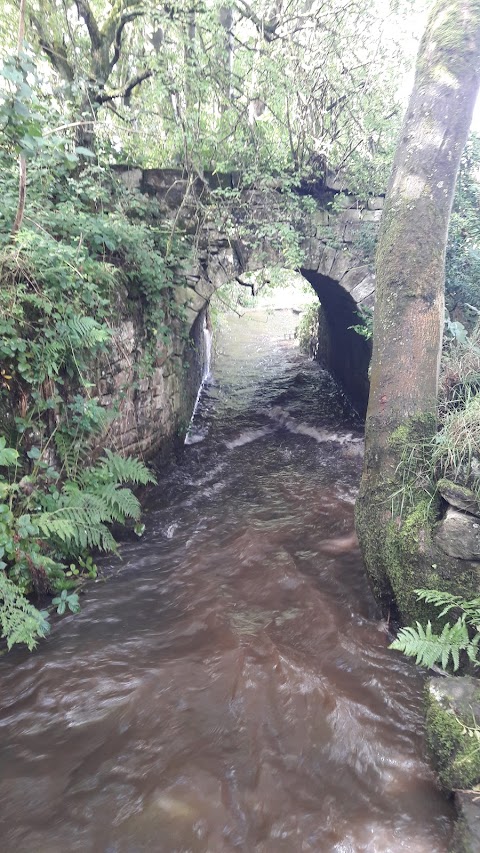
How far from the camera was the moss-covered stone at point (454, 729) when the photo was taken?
211 centimetres

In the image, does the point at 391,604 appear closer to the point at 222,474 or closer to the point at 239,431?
the point at 222,474

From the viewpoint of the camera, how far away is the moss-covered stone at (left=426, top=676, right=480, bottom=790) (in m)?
2.11

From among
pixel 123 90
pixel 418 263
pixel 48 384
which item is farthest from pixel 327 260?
pixel 48 384

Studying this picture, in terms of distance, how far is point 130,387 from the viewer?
4973mm

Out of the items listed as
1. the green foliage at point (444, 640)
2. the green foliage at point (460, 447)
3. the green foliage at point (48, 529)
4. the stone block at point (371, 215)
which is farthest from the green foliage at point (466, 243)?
the green foliage at point (48, 529)

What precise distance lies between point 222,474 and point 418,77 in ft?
15.3

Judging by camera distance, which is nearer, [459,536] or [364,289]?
[459,536]

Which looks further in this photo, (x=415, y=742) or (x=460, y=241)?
(x=460, y=241)

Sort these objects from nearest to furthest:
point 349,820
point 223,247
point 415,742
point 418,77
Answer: point 349,820 → point 415,742 → point 418,77 → point 223,247

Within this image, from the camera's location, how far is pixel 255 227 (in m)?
6.09

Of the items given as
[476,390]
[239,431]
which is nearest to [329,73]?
[476,390]

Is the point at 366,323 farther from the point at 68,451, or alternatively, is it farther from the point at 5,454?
the point at 5,454

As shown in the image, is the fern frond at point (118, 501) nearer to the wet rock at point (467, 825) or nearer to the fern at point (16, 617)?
the fern at point (16, 617)

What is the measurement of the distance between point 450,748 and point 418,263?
305cm
